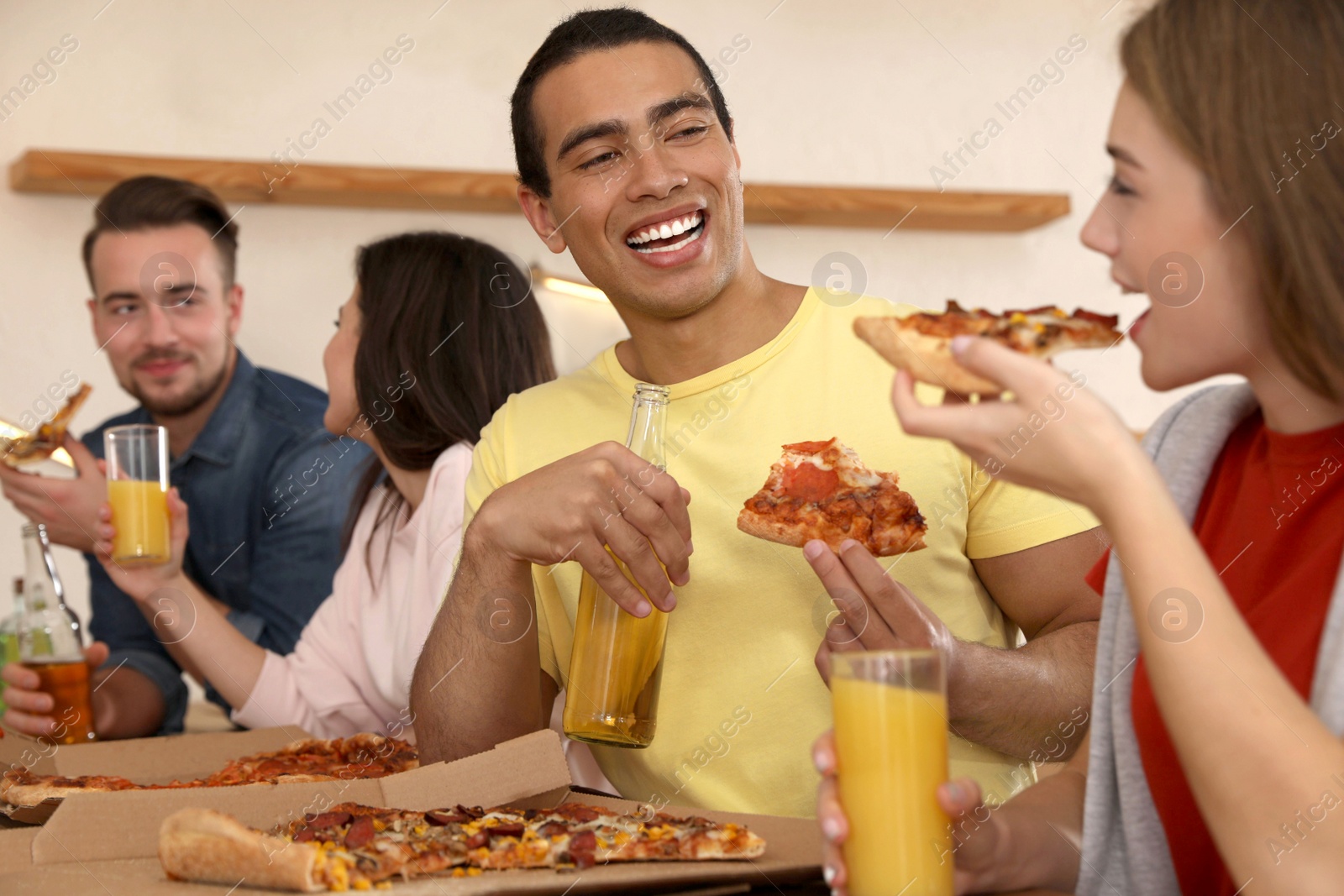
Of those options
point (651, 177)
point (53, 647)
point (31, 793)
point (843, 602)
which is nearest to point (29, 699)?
point (53, 647)

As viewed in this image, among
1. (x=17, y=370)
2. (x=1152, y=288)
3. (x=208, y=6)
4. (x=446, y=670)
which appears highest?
(x=208, y=6)

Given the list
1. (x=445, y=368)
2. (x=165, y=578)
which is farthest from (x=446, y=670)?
(x=165, y=578)

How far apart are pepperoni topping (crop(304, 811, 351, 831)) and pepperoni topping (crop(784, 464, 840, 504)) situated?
2.01ft

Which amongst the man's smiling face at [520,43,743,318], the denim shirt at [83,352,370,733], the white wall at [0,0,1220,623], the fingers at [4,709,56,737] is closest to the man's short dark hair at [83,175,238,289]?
the white wall at [0,0,1220,623]

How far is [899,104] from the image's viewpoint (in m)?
3.83

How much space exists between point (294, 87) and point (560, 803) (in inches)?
110

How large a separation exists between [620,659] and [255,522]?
1850 mm

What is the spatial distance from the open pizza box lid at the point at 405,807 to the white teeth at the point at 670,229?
0.69 m

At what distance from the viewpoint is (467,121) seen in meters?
3.56

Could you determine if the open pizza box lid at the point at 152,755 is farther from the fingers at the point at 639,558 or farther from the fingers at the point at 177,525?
the fingers at the point at 639,558

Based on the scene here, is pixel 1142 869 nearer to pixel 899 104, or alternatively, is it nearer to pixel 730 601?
pixel 730 601

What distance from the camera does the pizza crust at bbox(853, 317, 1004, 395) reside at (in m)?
0.90

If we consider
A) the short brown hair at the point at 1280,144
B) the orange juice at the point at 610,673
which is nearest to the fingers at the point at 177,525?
the orange juice at the point at 610,673

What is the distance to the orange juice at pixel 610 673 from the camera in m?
1.33
